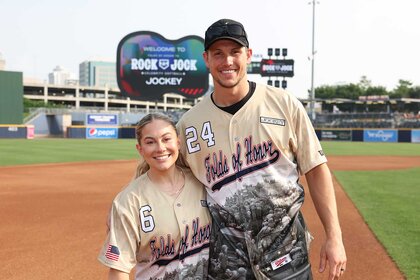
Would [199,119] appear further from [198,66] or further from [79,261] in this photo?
[198,66]

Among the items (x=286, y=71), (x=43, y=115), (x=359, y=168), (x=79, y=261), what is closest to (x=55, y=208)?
(x=79, y=261)

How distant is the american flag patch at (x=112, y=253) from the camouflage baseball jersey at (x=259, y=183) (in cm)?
50

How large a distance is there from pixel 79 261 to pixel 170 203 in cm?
321

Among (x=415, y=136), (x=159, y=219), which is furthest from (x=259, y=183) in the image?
(x=415, y=136)

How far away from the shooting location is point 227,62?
7.06 ft

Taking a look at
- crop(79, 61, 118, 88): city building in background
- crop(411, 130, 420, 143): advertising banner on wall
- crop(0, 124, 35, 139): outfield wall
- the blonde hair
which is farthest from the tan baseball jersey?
crop(79, 61, 118, 88): city building in background

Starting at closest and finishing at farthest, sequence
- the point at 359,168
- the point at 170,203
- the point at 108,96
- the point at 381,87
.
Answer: the point at 170,203 → the point at 359,168 → the point at 381,87 → the point at 108,96

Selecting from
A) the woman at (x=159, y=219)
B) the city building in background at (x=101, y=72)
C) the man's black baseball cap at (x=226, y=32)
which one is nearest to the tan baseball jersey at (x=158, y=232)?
the woman at (x=159, y=219)

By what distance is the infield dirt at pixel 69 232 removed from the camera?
452cm

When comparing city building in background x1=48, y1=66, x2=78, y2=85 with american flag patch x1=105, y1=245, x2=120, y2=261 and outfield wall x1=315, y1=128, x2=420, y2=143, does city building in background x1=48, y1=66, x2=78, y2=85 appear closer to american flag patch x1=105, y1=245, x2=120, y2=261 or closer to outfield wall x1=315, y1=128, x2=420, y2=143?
outfield wall x1=315, y1=128, x2=420, y2=143

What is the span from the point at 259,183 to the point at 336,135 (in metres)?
40.4

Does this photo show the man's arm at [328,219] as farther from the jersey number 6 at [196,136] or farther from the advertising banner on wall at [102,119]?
the advertising banner on wall at [102,119]

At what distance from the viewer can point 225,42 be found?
214 cm

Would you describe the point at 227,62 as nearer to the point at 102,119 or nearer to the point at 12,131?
the point at 12,131
